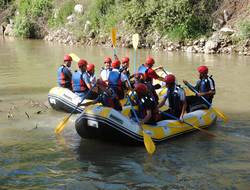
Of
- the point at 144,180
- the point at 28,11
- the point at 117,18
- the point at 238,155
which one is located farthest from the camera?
the point at 28,11

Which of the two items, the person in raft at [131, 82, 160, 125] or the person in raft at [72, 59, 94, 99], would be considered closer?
the person in raft at [131, 82, 160, 125]

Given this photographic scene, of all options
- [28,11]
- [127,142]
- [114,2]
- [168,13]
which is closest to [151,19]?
[168,13]

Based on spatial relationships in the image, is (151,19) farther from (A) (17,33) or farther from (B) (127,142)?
(B) (127,142)

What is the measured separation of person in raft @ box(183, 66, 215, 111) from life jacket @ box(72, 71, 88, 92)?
2.08 m

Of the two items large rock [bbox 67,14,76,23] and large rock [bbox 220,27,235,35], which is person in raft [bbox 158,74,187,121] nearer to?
large rock [bbox 220,27,235,35]

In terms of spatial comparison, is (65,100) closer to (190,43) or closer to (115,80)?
(115,80)

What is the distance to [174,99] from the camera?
817 centimetres

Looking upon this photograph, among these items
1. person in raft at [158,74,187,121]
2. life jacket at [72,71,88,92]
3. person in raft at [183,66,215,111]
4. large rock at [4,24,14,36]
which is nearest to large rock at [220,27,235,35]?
person in raft at [183,66,215,111]

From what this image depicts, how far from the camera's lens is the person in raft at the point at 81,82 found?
29.5ft

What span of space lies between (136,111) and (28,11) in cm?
2502

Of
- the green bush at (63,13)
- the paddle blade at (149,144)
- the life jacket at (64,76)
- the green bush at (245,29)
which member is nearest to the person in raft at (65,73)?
the life jacket at (64,76)

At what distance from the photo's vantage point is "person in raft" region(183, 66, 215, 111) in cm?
865

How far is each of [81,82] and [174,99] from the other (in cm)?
208

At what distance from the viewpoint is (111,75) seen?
348 inches
